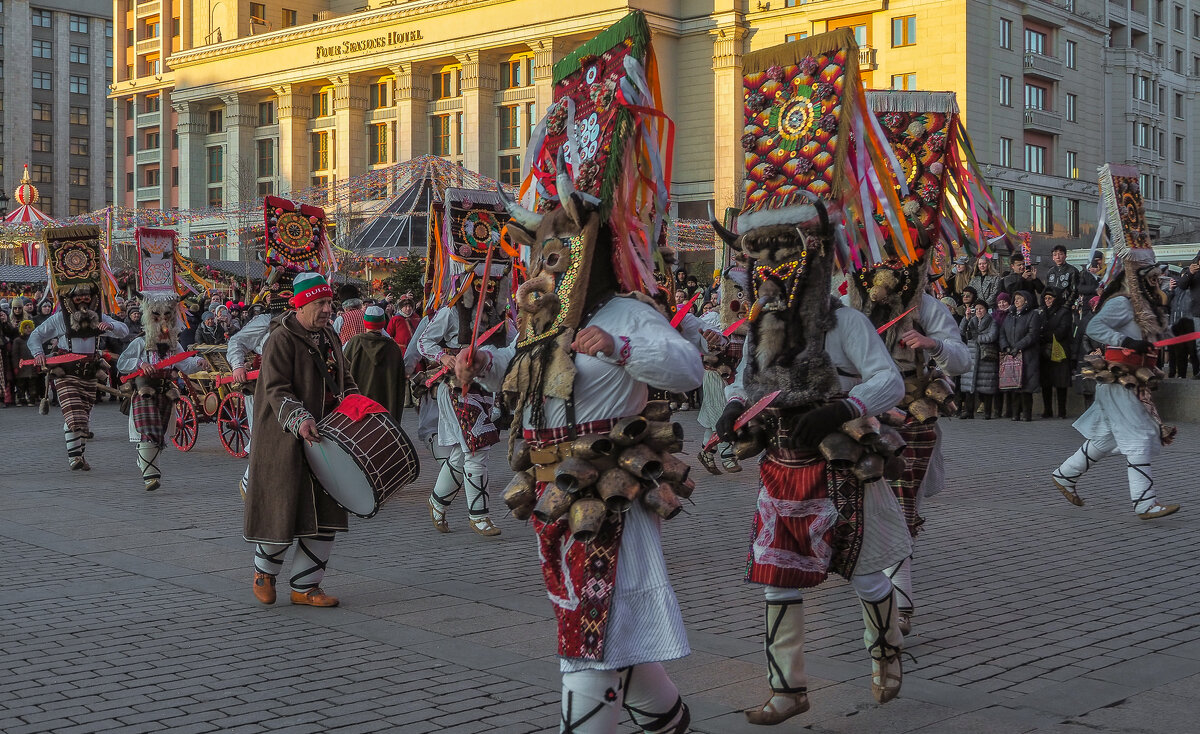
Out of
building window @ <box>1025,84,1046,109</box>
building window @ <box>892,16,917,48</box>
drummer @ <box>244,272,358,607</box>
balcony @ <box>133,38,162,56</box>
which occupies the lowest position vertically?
drummer @ <box>244,272,358,607</box>

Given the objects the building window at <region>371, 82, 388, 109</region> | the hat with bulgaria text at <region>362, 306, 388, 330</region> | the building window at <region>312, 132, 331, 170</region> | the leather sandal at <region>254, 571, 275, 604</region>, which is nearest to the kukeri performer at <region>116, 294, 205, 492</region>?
the hat with bulgaria text at <region>362, 306, 388, 330</region>

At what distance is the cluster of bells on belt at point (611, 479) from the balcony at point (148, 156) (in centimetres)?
8806

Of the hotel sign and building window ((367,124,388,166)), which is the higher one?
the hotel sign

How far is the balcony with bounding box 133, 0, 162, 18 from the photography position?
8819cm

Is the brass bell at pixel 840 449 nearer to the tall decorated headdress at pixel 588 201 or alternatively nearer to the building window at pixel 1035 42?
the tall decorated headdress at pixel 588 201

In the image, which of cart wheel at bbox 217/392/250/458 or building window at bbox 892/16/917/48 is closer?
cart wheel at bbox 217/392/250/458

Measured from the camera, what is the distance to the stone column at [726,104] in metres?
61.6

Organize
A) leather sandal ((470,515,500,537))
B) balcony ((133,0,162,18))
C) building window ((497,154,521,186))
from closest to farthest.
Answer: leather sandal ((470,515,500,537)) < building window ((497,154,521,186)) < balcony ((133,0,162,18))

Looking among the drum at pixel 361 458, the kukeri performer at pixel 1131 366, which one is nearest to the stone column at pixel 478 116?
the kukeri performer at pixel 1131 366

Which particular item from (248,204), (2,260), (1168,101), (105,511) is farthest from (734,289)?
(1168,101)

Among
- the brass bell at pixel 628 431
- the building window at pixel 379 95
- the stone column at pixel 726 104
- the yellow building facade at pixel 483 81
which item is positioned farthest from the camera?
the building window at pixel 379 95

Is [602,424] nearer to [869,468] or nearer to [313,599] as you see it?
[869,468]

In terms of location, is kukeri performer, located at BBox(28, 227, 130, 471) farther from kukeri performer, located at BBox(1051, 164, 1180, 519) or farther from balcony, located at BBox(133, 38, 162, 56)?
balcony, located at BBox(133, 38, 162, 56)

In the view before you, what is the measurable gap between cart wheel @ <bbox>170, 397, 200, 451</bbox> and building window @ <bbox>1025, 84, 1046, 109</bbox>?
162 feet
